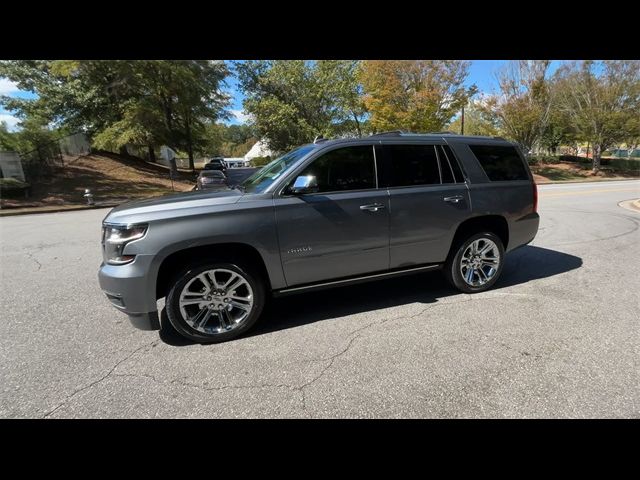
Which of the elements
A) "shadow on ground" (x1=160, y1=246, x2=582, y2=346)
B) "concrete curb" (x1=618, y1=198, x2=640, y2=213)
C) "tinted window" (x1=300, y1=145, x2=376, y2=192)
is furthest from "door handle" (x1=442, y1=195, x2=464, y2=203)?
"concrete curb" (x1=618, y1=198, x2=640, y2=213)

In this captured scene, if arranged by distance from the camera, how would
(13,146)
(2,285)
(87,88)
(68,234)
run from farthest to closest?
(87,88) → (13,146) → (68,234) → (2,285)

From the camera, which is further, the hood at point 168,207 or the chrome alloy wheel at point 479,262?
the chrome alloy wheel at point 479,262

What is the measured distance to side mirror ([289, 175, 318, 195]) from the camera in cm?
309

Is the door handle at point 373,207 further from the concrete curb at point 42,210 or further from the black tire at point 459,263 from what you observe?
the concrete curb at point 42,210

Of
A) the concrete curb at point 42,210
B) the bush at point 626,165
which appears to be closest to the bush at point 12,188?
the concrete curb at point 42,210

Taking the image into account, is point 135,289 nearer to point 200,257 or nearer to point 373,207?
point 200,257

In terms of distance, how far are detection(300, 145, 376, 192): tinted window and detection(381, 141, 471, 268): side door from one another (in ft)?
0.60

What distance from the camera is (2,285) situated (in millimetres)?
4789

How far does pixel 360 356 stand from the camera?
9.27 feet

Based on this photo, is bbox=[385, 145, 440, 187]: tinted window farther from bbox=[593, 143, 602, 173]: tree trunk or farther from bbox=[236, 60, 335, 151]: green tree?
bbox=[593, 143, 602, 173]: tree trunk

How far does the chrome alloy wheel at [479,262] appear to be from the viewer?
403 cm
